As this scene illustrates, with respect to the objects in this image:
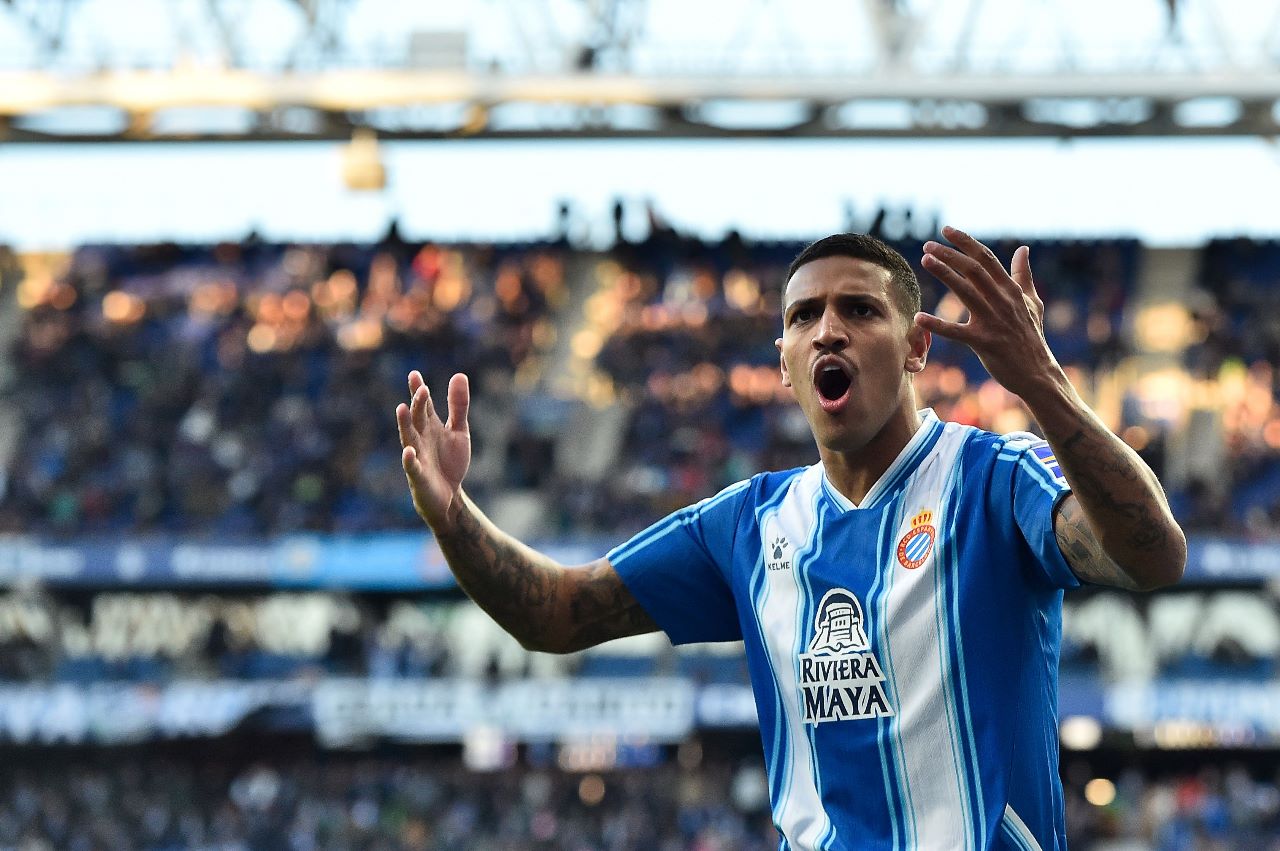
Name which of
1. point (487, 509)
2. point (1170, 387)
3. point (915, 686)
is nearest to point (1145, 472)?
point (915, 686)

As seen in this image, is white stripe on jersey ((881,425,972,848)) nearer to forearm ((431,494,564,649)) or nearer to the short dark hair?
the short dark hair

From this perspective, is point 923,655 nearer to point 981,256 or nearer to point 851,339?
point 851,339

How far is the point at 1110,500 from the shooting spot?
2.25 meters

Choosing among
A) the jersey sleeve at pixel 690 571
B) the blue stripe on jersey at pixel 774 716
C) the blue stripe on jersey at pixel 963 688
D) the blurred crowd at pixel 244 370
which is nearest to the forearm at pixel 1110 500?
the blue stripe on jersey at pixel 963 688

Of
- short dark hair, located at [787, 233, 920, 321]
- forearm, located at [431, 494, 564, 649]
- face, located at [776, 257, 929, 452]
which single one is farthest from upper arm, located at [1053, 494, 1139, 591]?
forearm, located at [431, 494, 564, 649]

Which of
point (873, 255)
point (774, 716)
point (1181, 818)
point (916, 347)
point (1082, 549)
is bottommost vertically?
point (1181, 818)

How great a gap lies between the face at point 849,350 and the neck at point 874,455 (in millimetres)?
22

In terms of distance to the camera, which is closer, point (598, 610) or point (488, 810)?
point (598, 610)

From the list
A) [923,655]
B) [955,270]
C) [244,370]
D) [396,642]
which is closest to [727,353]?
[396,642]

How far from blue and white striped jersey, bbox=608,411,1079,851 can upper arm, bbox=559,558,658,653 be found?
0.39 m

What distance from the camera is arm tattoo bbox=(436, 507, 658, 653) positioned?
3.16m

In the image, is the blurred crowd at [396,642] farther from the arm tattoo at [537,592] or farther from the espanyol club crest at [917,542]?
the espanyol club crest at [917,542]

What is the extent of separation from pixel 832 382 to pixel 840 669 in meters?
0.49

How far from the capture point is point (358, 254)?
23641 mm
